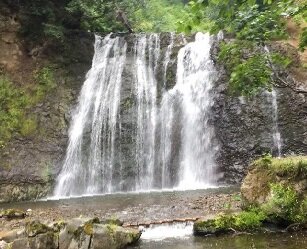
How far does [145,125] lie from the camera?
19.0m

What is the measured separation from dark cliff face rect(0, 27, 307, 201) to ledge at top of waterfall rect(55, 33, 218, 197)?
18cm

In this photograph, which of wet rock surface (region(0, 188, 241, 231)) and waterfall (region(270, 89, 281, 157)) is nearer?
wet rock surface (region(0, 188, 241, 231))

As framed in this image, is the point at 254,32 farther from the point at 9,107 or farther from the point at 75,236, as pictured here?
the point at 9,107

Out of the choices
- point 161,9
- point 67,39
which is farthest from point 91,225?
point 161,9

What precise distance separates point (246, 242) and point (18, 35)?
18.3m

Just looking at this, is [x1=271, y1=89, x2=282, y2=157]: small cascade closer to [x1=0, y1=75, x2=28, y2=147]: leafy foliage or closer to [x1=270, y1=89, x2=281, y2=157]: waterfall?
[x1=270, y1=89, x2=281, y2=157]: waterfall

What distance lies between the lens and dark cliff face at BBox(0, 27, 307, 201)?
16844mm

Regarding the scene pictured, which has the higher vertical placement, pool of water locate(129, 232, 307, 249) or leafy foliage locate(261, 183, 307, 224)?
leafy foliage locate(261, 183, 307, 224)

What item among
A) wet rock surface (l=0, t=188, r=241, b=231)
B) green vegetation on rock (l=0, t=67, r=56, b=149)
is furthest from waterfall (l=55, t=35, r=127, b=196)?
wet rock surface (l=0, t=188, r=241, b=231)

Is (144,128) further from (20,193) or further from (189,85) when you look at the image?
(20,193)

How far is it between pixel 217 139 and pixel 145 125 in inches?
136

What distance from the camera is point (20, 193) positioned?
16906 millimetres

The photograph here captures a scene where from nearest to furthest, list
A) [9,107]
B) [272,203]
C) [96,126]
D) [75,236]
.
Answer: [75,236] < [272,203] < [96,126] < [9,107]

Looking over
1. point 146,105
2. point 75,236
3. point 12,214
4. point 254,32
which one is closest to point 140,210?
point 12,214
